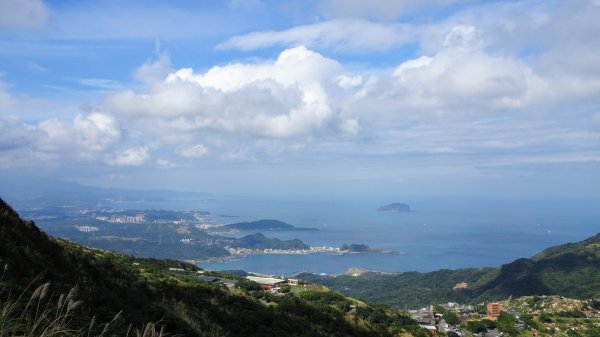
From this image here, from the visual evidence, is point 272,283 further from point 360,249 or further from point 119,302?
point 360,249

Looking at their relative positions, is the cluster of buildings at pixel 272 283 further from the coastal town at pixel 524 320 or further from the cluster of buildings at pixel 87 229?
the cluster of buildings at pixel 87 229

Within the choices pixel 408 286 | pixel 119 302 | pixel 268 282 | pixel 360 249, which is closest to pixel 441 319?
pixel 268 282

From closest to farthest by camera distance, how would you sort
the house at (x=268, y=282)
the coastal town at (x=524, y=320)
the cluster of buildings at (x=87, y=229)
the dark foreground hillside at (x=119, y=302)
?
the dark foreground hillside at (x=119, y=302)
the house at (x=268, y=282)
the coastal town at (x=524, y=320)
the cluster of buildings at (x=87, y=229)

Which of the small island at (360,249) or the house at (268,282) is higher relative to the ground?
the house at (268,282)

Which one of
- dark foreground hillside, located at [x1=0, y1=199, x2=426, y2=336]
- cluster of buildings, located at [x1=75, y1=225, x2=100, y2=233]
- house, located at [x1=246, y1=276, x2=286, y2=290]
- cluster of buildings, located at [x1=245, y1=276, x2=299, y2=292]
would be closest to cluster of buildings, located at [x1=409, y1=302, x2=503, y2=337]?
cluster of buildings, located at [x1=245, y1=276, x2=299, y2=292]

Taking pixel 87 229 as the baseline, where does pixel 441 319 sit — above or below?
below

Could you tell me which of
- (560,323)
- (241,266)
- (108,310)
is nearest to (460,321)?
(560,323)

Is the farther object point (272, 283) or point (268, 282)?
point (268, 282)

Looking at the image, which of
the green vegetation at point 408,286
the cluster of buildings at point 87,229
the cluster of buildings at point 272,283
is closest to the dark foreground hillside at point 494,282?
the green vegetation at point 408,286

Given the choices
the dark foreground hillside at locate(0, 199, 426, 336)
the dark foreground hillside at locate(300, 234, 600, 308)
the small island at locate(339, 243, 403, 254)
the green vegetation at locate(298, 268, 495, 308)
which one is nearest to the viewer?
the dark foreground hillside at locate(0, 199, 426, 336)

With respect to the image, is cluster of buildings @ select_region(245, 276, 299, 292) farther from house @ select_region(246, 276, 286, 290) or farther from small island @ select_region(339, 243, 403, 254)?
small island @ select_region(339, 243, 403, 254)
